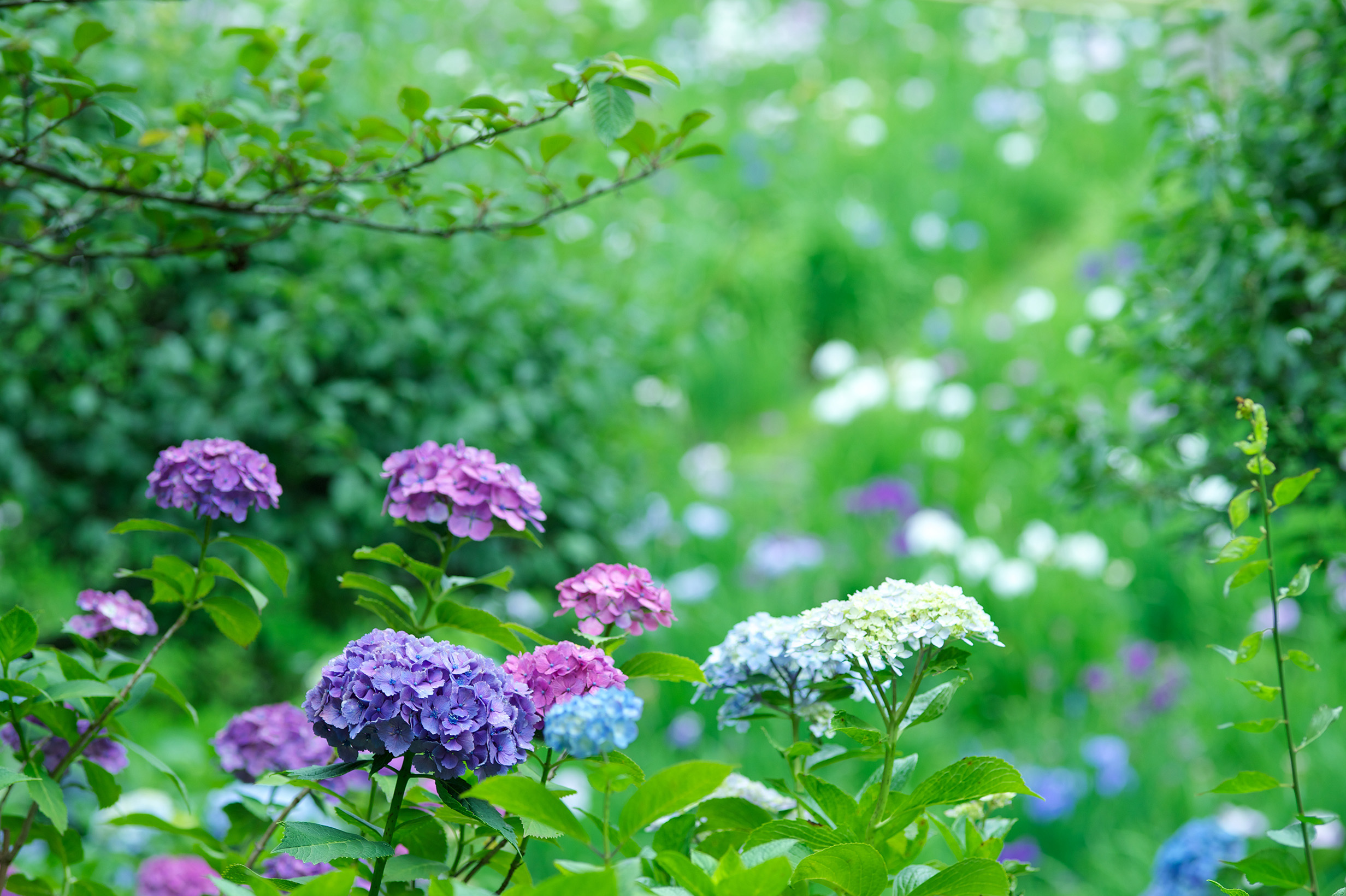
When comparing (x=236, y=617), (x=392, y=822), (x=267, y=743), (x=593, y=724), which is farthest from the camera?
(x=267, y=743)

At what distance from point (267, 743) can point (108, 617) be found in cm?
21

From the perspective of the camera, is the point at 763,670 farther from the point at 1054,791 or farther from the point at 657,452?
the point at 657,452

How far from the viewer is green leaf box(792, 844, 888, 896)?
29.1 inches

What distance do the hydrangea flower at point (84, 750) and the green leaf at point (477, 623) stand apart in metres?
0.38

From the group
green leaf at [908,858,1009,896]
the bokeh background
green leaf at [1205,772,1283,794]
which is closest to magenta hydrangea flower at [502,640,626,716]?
green leaf at [908,858,1009,896]

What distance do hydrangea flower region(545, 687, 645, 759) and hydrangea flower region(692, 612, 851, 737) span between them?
20 cm

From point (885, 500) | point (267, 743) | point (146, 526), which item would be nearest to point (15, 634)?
point (146, 526)

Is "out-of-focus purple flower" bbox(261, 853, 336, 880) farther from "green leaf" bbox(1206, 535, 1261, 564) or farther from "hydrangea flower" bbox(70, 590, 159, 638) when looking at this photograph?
"green leaf" bbox(1206, 535, 1261, 564)

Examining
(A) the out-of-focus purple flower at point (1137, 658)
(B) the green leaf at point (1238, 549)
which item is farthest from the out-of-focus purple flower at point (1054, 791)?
(B) the green leaf at point (1238, 549)

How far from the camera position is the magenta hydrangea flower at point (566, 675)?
0.82 meters

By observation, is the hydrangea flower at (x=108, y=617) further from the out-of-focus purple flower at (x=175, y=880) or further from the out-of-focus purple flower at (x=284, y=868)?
the out-of-focus purple flower at (x=175, y=880)

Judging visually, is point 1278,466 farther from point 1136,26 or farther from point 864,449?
point 1136,26

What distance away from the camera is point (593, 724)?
0.68m

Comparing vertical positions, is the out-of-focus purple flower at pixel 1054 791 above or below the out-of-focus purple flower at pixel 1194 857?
above
